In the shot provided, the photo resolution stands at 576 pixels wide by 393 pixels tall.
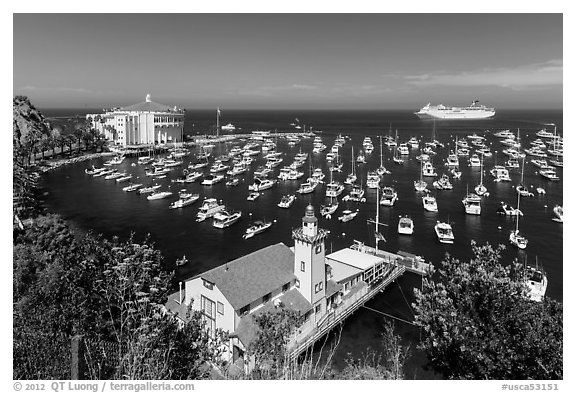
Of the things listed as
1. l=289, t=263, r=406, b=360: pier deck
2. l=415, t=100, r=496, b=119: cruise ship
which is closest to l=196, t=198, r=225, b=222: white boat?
l=289, t=263, r=406, b=360: pier deck

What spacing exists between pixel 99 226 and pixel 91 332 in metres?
17.9

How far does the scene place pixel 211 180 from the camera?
34.4m

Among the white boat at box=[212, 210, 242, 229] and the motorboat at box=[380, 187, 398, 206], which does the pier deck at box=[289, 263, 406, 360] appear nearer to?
the white boat at box=[212, 210, 242, 229]

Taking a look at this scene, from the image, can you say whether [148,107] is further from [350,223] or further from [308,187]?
[350,223]

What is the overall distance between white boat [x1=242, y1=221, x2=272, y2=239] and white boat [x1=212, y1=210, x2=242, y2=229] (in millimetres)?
1156

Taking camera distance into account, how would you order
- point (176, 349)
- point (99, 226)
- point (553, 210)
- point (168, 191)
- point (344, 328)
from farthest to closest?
1. point (168, 191)
2. point (553, 210)
3. point (99, 226)
4. point (344, 328)
5. point (176, 349)

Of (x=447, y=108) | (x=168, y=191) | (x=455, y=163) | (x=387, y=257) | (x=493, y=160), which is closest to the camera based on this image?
(x=387, y=257)

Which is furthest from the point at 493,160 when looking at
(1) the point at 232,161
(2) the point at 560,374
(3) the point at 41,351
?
(3) the point at 41,351

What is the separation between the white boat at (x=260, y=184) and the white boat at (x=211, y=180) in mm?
2972

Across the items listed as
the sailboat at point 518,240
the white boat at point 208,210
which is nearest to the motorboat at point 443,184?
the sailboat at point 518,240

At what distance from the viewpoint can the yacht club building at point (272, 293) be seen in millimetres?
11289

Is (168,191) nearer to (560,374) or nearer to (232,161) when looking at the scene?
(232,161)

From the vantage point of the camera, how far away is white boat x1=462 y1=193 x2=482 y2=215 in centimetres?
2542

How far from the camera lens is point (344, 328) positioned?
1364 cm
